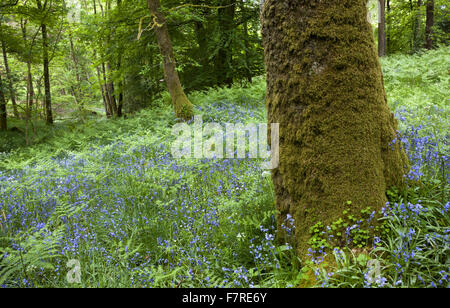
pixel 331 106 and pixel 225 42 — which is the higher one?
pixel 225 42

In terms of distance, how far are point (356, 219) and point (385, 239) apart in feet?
0.92

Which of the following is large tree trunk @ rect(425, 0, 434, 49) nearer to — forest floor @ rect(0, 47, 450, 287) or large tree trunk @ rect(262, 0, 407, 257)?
forest floor @ rect(0, 47, 450, 287)

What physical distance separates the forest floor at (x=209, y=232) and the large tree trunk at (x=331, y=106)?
0.21 meters

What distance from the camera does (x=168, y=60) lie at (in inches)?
310

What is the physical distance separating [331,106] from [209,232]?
1700 millimetres

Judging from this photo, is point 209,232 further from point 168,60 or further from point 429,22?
point 429,22

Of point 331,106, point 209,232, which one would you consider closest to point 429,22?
point 331,106

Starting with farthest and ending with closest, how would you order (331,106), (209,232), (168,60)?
(168,60)
(209,232)
(331,106)

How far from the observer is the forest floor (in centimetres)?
191

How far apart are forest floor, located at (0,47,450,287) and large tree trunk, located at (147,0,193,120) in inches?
132

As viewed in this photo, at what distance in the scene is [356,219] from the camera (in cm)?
205
